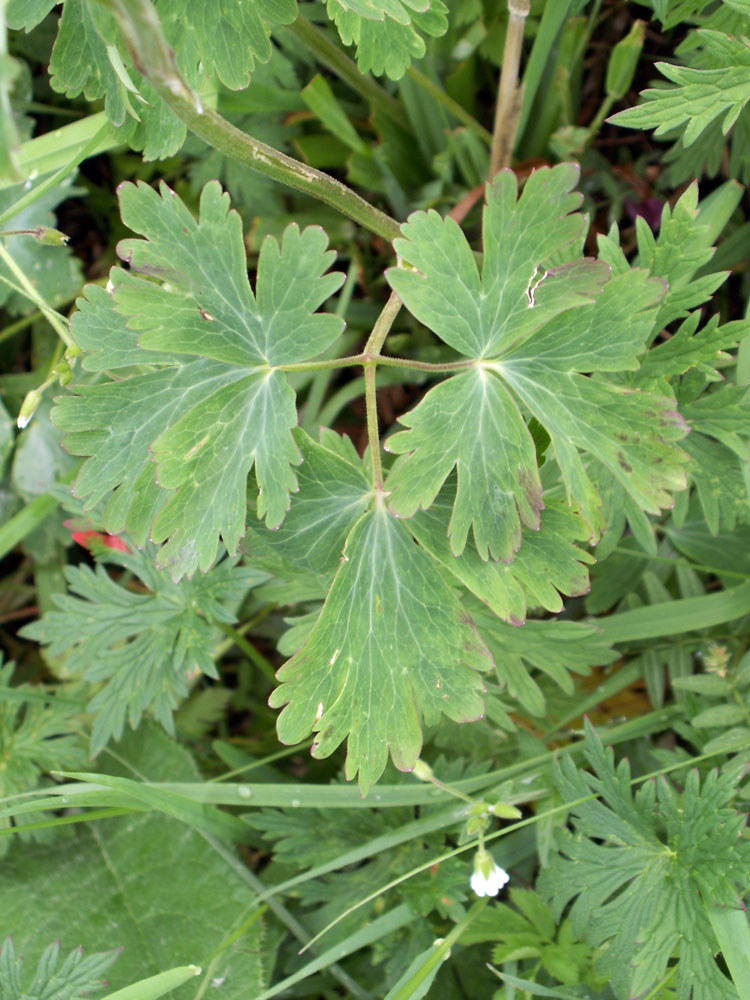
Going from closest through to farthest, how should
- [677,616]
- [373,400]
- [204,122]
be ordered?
[204,122]
[373,400]
[677,616]

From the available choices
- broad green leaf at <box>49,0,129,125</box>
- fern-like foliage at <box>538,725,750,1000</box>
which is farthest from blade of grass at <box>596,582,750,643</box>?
broad green leaf at <box>49,0,129,125</box>

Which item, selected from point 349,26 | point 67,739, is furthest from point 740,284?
point 67,739

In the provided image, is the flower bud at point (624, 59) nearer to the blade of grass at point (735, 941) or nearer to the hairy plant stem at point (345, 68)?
the hairy plant stem at point (345, 68)

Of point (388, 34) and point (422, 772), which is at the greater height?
point (388, 34)

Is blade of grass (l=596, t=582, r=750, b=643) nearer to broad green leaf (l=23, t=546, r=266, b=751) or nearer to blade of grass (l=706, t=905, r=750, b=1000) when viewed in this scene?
blade of grass (l=706, t=905, r=750, b=1000)

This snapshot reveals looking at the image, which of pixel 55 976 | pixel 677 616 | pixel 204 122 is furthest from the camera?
pixel 677 616

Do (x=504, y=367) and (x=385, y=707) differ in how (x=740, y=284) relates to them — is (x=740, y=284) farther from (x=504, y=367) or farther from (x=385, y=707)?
(x=385, y=707)

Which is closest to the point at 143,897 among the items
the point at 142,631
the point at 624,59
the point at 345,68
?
the point at 142,631

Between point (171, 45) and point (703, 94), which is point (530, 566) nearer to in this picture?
point (703, 94)
